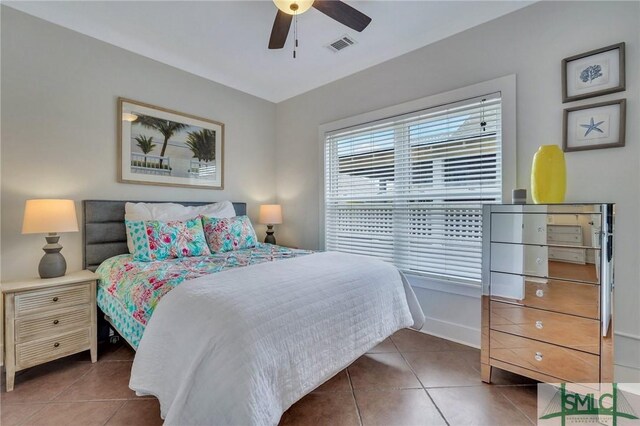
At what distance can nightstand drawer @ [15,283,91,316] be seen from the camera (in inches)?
72.4

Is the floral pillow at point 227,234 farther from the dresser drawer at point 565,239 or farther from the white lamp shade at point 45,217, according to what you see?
the dresser drawer at point 565,239

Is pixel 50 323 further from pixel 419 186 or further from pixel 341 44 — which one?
pixel 341 44

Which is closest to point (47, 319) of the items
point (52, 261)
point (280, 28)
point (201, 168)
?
point (52, 261)

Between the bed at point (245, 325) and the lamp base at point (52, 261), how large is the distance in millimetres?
300

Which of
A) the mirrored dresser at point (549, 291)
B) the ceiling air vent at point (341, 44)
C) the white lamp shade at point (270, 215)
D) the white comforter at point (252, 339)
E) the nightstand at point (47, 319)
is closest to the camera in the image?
the white comforter at point (252, 339)

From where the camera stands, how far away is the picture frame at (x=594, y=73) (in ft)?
5.87

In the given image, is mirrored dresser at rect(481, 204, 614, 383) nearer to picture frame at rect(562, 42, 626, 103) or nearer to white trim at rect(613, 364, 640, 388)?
white trim at rect(613, 364, 640, 388)

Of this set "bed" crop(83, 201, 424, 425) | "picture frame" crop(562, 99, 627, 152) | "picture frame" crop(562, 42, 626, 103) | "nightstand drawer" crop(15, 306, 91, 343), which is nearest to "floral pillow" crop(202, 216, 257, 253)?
"bed" crop(83, 201, 424, 425)

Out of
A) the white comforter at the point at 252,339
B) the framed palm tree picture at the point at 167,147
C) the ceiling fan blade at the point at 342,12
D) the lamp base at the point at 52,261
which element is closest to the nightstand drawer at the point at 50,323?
the lamp base at the point at 52,261

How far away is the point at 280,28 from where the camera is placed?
203 cm

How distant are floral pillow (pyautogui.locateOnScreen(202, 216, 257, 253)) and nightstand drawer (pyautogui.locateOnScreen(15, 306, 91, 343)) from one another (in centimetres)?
104

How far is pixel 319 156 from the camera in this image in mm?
3539

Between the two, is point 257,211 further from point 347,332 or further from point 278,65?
point 347,332

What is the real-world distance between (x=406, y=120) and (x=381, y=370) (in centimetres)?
224
